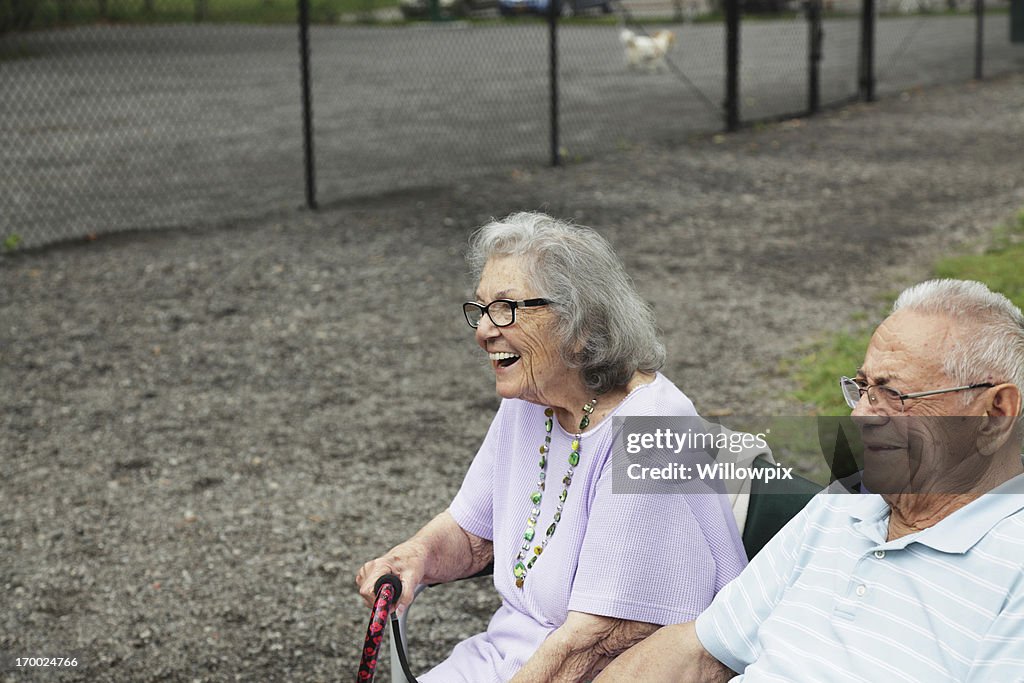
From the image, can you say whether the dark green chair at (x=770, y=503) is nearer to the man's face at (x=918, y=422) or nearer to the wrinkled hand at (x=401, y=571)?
the man's face at (x=918, y=422)

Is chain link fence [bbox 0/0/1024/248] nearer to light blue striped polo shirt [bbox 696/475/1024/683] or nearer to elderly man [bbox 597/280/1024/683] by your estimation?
light blue striped polo shirt [bbox 696/475/1024/683]

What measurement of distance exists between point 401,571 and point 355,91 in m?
13.7

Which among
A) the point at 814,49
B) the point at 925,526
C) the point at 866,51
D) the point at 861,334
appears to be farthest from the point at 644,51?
the point at 925,526

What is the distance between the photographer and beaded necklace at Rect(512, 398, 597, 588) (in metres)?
2.43

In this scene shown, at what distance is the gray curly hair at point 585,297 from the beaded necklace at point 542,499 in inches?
3.7

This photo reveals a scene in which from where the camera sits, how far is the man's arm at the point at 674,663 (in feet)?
7.15

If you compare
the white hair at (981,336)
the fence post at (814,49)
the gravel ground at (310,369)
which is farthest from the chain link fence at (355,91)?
the white hair at (981,336)

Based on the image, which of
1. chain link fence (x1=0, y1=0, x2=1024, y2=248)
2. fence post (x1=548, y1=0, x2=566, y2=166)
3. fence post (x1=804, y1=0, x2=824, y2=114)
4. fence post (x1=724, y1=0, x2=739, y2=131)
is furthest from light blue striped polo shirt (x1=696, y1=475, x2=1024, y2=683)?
fence post (x1=804, y1=0, x2=824, y2=114)

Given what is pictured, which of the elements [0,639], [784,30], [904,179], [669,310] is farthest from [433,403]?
[784,30]

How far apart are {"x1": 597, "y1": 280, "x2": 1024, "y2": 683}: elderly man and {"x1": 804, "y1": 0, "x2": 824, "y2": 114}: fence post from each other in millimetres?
11208

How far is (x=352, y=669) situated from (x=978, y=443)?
209cm

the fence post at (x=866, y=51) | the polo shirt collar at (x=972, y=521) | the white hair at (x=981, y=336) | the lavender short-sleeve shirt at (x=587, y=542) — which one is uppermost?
the fence post at (x=866, y=51)

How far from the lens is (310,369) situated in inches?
228

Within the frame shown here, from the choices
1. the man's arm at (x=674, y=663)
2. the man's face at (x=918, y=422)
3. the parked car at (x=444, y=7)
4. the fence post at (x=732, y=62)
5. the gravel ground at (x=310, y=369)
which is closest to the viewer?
the man's face at (x=918, y=422)
